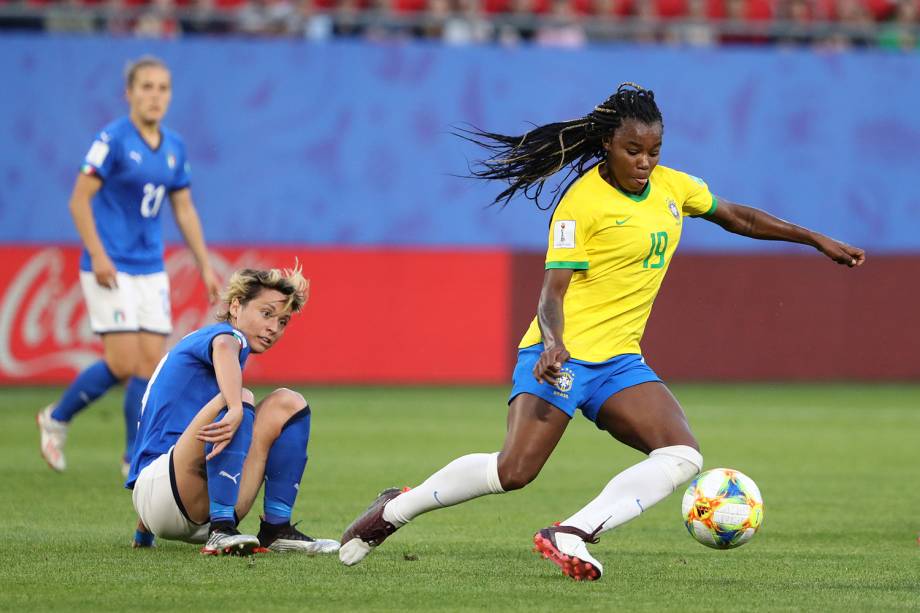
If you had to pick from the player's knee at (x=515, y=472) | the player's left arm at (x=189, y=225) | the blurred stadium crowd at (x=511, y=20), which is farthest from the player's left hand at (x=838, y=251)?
the blurred stadium crowd at (x=511, y=20)

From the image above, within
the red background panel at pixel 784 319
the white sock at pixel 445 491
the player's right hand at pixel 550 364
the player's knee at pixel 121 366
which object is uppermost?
the player's right hand at pixel 550 364

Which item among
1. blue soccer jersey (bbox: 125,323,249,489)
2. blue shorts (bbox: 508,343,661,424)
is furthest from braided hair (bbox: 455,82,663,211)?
blue soccer jersey (bbox: 125,323,249,489)

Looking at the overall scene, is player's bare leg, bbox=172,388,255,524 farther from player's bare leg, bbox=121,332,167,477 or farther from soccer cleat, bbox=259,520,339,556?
player's bare leg, bbox=121,332,167,477

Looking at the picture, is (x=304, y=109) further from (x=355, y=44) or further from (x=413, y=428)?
(x=413, y=428)

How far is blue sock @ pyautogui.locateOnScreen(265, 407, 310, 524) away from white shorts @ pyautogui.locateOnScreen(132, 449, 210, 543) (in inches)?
12.1

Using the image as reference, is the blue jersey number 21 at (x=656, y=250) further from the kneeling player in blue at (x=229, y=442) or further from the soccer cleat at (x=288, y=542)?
the soccer cleat at (x=288, y=542)

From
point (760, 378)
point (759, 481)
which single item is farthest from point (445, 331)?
point (759, 481)

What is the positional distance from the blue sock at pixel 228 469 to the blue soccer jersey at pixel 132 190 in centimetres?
355

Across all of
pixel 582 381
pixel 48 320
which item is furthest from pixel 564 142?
pixel 48 320

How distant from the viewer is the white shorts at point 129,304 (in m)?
9.12

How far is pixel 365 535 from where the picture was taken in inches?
232

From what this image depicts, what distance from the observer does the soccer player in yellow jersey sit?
5.73 meters

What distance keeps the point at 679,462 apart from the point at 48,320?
11195mm

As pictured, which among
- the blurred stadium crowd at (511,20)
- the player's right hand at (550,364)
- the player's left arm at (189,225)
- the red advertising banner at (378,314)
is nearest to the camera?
the player's right hand at (550,364)
